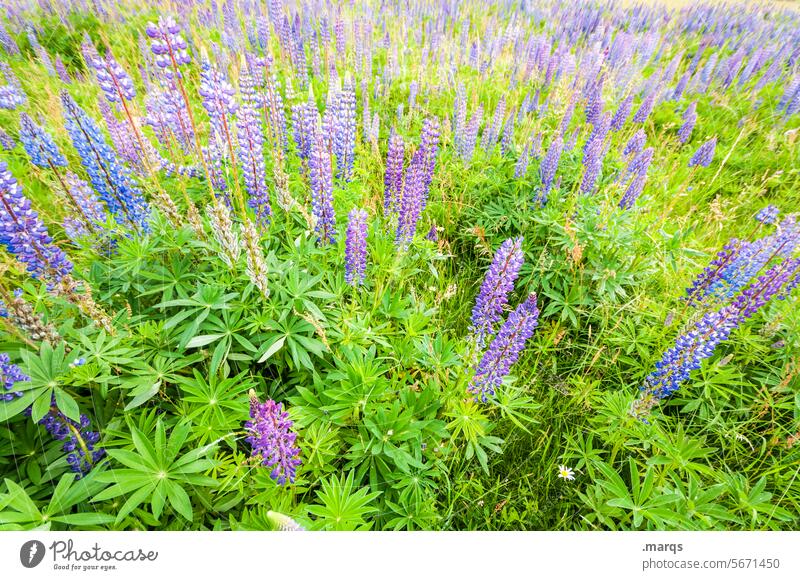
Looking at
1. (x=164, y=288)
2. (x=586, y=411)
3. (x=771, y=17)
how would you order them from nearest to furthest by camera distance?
(x=164, y=288), (x=586, y=411), (x=771, y=17)

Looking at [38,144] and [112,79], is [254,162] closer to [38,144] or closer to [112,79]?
[112,79]

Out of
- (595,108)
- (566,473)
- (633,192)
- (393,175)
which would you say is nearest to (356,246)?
(393,175)

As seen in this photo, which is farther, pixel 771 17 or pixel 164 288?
pixel 771 17

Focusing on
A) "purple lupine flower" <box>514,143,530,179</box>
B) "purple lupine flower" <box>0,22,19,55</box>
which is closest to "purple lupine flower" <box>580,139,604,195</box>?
"purple lupine flower" <box>514,143,530,179</box>

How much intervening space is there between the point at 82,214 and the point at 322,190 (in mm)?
1400

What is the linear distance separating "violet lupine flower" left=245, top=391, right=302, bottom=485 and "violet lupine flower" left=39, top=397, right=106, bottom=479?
742 millimetres

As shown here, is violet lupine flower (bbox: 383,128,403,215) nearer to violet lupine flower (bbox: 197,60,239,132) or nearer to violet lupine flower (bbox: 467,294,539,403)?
violet lupine flower (bbox: 197,60,239,132)

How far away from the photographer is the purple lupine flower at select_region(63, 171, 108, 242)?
2117mm

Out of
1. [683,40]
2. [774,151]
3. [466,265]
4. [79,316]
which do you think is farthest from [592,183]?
[683,40]

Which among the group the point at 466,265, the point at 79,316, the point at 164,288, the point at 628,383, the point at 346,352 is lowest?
the point at 628,383

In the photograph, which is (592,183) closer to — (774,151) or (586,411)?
(586,411)
